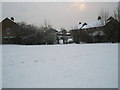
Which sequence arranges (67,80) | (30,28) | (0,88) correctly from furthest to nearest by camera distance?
(30,28) < (67,80) < (0,88)

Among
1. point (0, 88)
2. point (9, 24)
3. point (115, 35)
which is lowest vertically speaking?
point (0, 88)

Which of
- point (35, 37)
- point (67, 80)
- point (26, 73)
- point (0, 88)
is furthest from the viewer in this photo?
point (35, 37)

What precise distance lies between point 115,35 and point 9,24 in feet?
97.1

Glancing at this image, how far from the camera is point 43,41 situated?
3881cm

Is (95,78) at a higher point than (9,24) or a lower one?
lower

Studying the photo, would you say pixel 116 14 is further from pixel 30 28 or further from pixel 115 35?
pixel 30 28

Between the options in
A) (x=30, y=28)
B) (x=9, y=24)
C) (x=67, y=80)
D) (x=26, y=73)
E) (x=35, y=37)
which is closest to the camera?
(x=67, y=80)

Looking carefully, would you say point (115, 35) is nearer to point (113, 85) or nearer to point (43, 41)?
point (43, 41)

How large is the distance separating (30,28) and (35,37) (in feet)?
12.7

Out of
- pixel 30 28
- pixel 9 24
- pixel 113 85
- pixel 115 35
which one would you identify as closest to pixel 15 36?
pixel 30 28

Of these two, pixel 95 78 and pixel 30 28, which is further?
pixel 30 28

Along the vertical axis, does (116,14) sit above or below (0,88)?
above

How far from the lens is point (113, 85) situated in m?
5.01

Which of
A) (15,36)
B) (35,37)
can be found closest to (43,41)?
(35,37)
